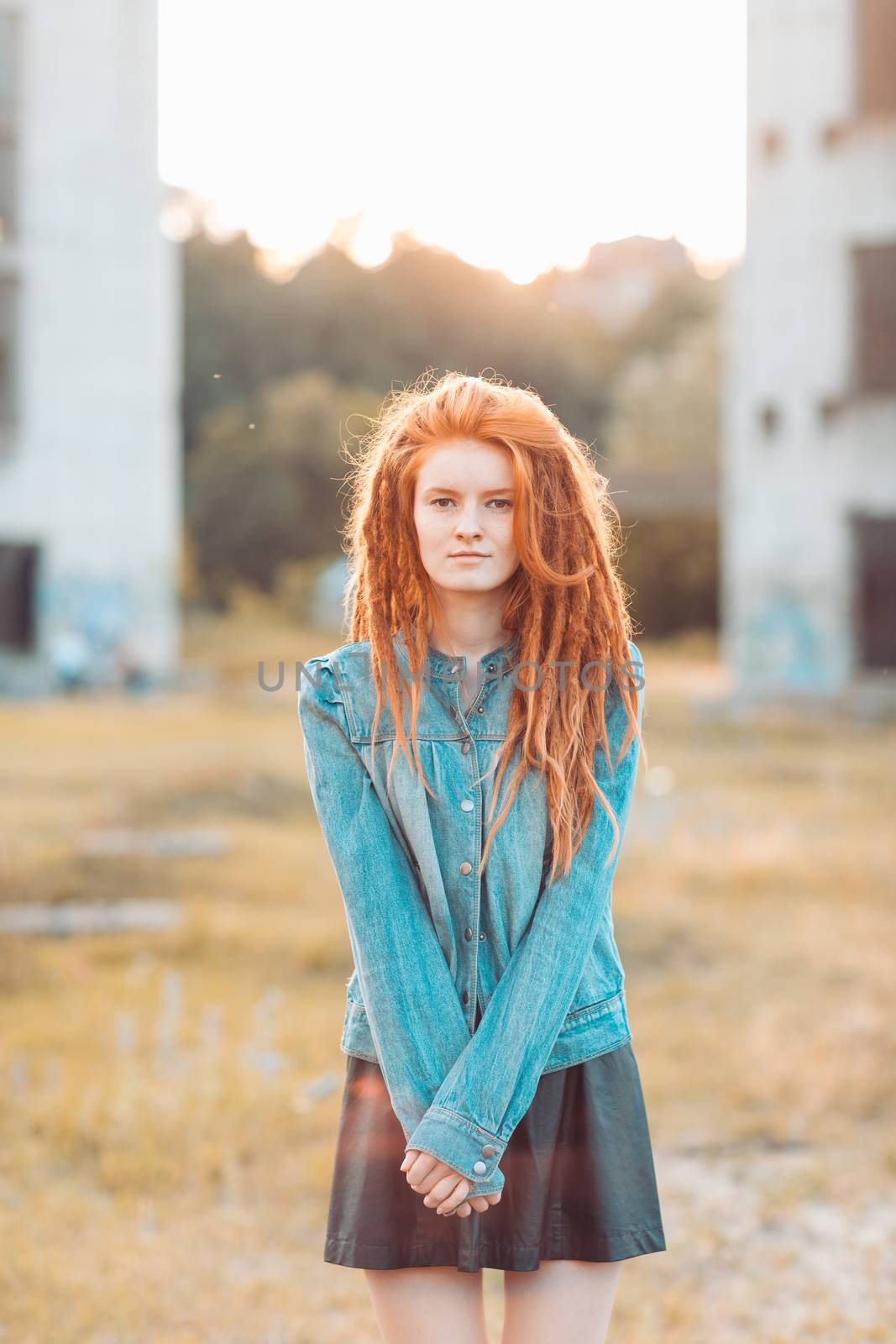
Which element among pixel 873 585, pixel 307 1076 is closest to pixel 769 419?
pixel 873 585

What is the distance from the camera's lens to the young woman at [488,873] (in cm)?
145

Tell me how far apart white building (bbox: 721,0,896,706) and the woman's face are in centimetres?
1126

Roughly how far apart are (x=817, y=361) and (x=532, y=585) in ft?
39.5

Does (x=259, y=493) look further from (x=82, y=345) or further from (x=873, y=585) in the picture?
(x=873, y=585)

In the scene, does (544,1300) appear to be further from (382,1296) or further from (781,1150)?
(781,1150)

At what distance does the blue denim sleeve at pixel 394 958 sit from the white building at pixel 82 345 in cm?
1382

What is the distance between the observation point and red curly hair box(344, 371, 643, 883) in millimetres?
1479

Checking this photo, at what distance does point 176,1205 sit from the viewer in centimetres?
327

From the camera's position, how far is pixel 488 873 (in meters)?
1.49

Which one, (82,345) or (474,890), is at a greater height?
(82,345)

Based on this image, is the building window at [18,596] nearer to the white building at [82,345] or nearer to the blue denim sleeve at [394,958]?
the white building at [82,345]

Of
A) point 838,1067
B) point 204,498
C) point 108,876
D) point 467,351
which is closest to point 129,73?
point 467,351

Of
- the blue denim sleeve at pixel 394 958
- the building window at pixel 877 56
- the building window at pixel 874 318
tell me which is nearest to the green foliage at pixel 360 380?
the building window at pixel 874 318

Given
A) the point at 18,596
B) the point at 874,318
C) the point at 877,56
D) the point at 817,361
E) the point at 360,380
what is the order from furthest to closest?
the point at 360,380 → the point at 18,596 → the point at 817,361 → the point at 874,318 → the point at 877,56
